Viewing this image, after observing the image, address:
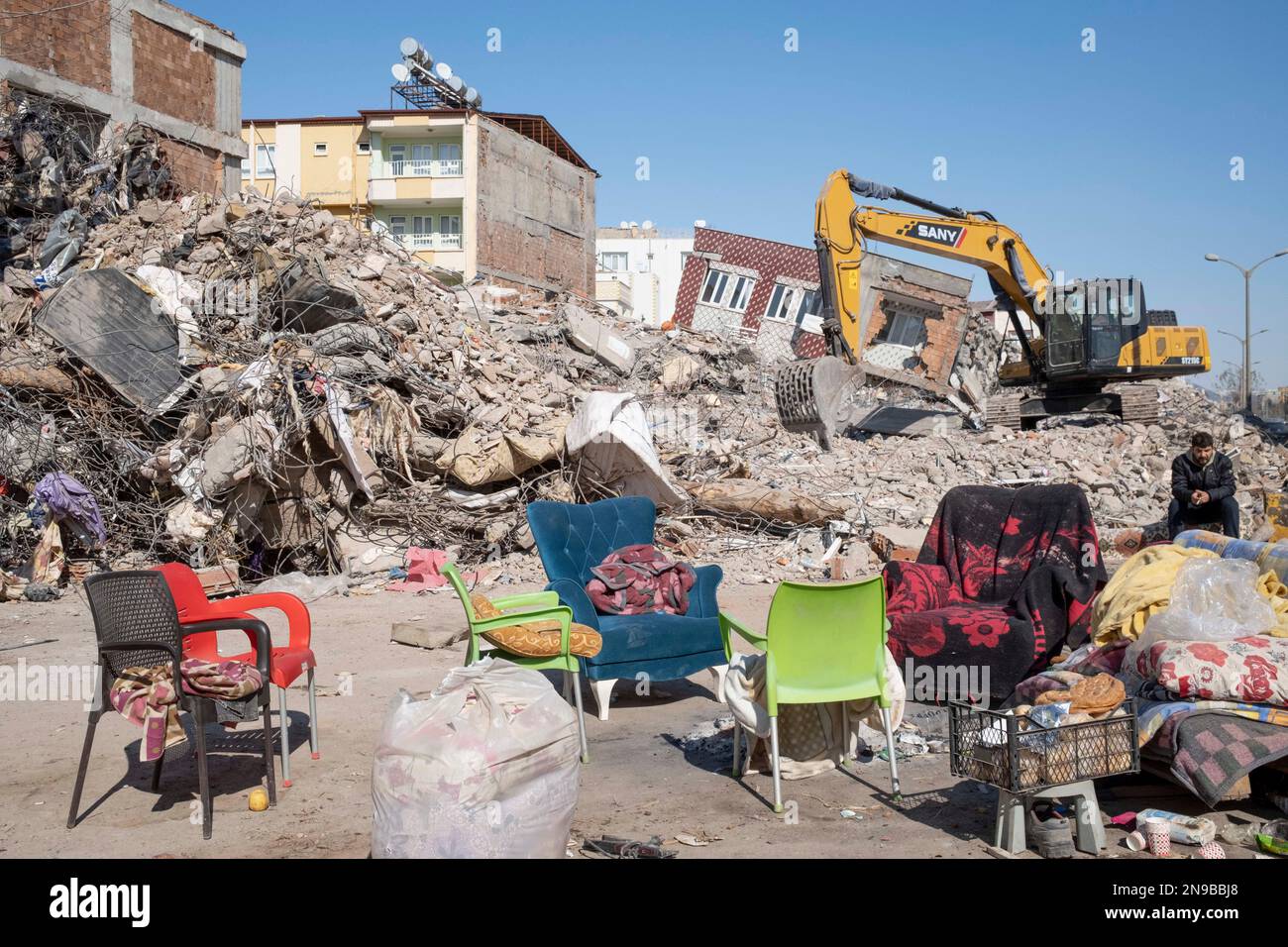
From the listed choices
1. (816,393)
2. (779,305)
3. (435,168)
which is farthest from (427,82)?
(816,393)

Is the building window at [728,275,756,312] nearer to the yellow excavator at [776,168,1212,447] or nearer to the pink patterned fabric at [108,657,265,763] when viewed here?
the yellow excavator at [776,168,1212,447]

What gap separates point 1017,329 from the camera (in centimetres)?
1652

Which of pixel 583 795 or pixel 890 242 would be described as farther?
pixel 890 242

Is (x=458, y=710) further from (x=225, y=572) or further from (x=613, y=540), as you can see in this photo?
(x=225, y=572)

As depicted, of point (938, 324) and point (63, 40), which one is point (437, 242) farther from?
point (63, 40)

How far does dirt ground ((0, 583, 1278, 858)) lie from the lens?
11.6 feet

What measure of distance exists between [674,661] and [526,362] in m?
7.70

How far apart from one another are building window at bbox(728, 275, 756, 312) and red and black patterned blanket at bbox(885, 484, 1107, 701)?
90.3ft

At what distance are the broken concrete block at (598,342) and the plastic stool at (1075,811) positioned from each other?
13.5 m

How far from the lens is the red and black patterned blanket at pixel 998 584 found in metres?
5.43

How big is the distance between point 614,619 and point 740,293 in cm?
2877
